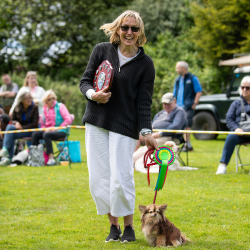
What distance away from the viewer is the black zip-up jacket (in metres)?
3.45

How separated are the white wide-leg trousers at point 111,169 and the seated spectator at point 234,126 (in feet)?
12.7

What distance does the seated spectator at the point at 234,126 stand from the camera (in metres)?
7.05

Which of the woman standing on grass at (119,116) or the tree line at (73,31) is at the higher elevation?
the tree line at (73,31)

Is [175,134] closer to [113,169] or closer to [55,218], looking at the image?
[55,218]

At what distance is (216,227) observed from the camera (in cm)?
406

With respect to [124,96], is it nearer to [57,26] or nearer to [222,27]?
[222,27]

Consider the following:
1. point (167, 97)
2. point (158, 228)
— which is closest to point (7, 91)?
point (167, 97)

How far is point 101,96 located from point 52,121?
19.3 ft

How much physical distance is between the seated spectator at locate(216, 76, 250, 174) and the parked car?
18.4ft

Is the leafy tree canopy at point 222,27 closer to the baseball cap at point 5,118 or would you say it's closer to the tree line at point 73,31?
the tree line at point 73,31

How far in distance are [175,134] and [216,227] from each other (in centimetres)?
391

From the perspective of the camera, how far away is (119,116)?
11.4 ft

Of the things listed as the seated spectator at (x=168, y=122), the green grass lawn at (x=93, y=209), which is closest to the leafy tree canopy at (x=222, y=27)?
the seated spectator at (x=168, y=122)

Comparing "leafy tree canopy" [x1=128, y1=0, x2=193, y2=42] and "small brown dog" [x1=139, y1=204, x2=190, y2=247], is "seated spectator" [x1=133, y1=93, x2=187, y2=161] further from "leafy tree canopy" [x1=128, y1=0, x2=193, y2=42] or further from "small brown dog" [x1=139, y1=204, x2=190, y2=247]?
"leafy tree canopy" [x1=128, y1=0, x2=193, y2=42]
